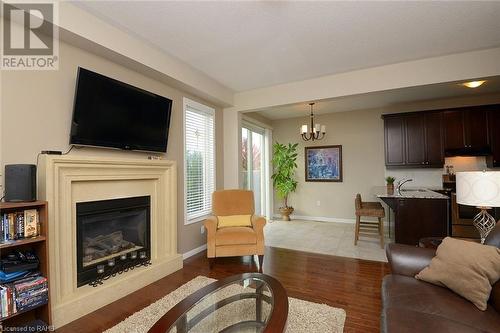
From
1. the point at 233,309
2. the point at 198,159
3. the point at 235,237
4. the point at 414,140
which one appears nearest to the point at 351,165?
the point at 414,140

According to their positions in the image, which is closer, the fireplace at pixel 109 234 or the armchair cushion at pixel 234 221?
the fireplace at pixel 109 234

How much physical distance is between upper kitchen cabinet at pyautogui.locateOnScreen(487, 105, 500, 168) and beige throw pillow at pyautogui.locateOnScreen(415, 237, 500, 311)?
3887mm

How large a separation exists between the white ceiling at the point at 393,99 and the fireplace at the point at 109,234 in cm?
277

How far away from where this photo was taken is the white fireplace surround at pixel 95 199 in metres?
2.01

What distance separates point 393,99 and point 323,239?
3.13 meters

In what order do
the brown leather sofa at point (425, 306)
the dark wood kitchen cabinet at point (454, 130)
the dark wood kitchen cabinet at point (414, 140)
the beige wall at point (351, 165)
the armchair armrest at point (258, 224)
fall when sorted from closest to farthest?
the brown leather sofa at point (425, 306) < the armchair armrest at point (258, 224) < the dark wood kitchen cabinet at point (454, 130) < the dark wood kitchen cabinet at point (414, 140) < the beige wall at point (351, 165)

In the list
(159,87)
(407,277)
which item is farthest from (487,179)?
(159,87)

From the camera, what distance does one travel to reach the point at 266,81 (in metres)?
3.84

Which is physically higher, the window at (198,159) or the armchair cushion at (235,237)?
the window at (198,159)

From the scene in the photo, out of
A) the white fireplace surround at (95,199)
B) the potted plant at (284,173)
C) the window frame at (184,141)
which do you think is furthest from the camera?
the potted plant at (284,173)

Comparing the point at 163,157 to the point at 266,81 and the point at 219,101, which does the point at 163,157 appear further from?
the point at 266,81

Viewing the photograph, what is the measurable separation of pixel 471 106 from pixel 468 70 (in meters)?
2.11

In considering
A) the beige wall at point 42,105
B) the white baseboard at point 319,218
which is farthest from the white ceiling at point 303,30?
the white baseboard at point 319,218

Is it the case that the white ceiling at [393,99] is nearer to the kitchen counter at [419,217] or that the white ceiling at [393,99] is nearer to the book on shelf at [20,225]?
the kitchen counter at [419,217]
